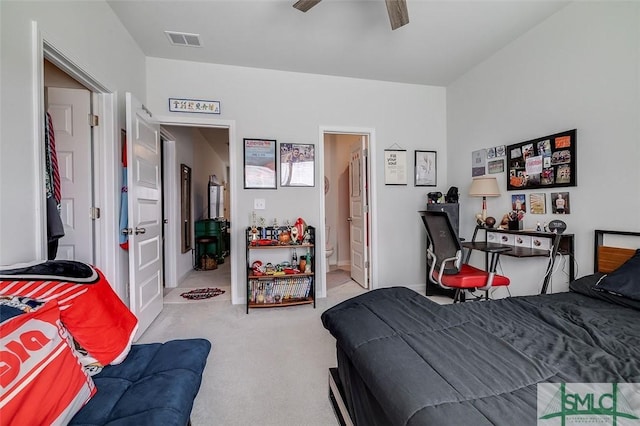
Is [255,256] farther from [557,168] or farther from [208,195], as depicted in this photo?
[208,195]

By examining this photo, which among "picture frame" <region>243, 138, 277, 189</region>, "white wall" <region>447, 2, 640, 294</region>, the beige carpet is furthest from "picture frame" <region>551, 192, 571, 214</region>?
"picture frame" <region>243, 138, 277, 189</region>

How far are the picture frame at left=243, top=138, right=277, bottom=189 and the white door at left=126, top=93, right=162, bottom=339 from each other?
36.5 inches

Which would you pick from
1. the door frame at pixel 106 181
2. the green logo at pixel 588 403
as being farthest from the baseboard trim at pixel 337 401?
the door frame at pixel 106 181

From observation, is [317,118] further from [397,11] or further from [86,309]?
[86,309]

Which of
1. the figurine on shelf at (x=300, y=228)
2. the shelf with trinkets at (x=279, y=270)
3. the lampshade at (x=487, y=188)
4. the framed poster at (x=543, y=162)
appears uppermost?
the framed poster at (x=543, y=162)

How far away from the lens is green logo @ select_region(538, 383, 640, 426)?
668mm

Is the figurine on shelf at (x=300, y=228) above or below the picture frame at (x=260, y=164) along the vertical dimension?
below

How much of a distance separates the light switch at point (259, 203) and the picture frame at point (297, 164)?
0.30m

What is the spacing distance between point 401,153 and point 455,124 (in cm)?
80

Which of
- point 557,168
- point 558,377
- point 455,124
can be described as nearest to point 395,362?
point 558,377

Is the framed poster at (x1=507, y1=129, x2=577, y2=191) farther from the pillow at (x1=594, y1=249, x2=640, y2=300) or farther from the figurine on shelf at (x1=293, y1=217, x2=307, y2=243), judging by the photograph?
the figurine on shelf at (x1=293, y1=217, x2=307, y2=243)

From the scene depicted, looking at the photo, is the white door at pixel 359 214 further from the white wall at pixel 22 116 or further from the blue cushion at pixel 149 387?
the white wall at pixel 22 116

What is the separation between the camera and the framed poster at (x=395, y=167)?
362 cm

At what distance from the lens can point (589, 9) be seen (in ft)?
7.01
